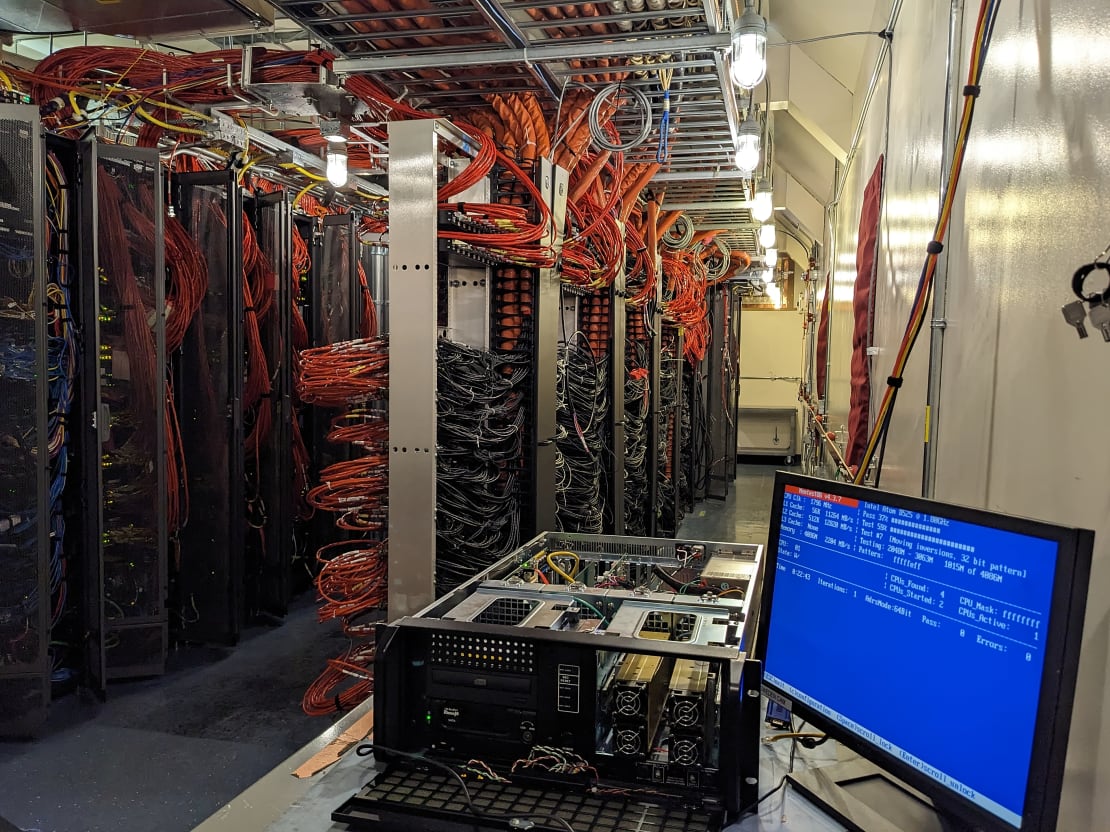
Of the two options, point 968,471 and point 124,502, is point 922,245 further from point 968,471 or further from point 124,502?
point 124,502

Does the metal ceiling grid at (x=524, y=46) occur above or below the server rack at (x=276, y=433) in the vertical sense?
above

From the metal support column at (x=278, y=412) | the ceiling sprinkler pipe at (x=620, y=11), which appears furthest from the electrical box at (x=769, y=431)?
the ceiling sprinkler pipe at (x=620, y=11)

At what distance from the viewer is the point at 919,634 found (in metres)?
1.08

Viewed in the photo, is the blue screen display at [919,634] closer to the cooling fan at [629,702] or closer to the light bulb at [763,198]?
the cooling fan at [629,702]

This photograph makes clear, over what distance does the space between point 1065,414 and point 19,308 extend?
11.3 feet

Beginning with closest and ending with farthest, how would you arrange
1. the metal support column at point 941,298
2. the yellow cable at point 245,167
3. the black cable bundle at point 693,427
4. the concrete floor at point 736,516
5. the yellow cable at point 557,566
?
the metal support column at point 941,298, the yellow cable at point 557,566, the yellow cable at point 245,167, the concrete floor at point 736,516, the black cable bundle at point 693,427

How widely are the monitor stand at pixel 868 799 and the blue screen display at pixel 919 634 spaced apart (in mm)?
125

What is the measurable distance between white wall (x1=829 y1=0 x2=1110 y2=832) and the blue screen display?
5.8 inches

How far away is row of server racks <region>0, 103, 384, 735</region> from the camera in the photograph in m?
3.19

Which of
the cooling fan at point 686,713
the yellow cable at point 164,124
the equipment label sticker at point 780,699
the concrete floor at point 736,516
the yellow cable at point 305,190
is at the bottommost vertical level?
the concrete floor at point 736,516

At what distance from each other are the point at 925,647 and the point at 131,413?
3584 mm

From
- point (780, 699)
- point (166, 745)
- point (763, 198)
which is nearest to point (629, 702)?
point (780, 699)

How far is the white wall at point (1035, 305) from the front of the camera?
103 centimetres

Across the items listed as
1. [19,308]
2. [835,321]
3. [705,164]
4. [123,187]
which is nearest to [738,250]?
[835,321]
